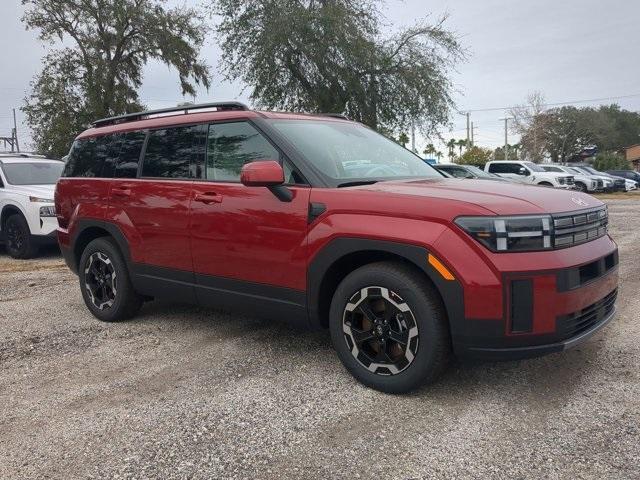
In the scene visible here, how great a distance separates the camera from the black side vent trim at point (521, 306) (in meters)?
3.02

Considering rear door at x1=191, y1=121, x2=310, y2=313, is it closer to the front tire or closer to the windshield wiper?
the windshield wiper

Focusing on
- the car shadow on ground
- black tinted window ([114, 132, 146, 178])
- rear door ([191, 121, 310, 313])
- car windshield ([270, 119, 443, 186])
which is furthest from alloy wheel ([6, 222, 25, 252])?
car windshield ([270, 119, 443, 186])

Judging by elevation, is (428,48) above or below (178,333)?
above

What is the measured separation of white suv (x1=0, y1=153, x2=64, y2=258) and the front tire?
710 cm

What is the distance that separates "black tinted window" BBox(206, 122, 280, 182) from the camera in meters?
4.07

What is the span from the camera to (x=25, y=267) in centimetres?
868

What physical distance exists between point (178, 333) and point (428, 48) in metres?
20.3

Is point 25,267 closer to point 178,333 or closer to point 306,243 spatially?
point 178,333

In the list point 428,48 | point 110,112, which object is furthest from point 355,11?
point 110,112

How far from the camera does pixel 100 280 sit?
5.28 m

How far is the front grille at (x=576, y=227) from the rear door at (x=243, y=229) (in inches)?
60.1

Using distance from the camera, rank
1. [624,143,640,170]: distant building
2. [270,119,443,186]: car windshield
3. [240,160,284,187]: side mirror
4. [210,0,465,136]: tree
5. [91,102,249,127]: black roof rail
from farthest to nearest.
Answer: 1. [624,143,640,170]: distant building
2. [210,0,465,136]: tree
3. [91,102,249,127]: black roof rail
4. [270,119,443,186]: car windshield
5. [240,160,284,187]: side mirror

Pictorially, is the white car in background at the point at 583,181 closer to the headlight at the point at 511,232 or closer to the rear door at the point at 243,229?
the rear door at the point at 243,229

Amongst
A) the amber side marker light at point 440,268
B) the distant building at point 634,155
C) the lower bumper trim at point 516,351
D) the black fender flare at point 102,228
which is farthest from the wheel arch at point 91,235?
the distant building at point 634,155
